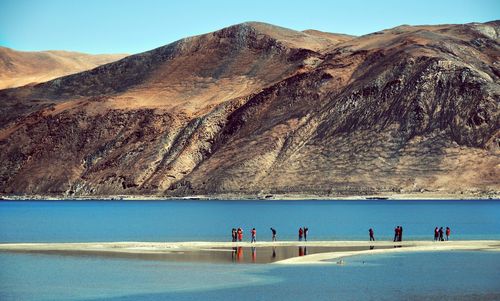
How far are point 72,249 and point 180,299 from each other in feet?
85.9

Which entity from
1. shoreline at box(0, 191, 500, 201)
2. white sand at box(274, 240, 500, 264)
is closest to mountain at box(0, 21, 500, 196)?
shoreline at box(0, 191, 500, 201)

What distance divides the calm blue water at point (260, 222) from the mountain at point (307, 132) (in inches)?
384

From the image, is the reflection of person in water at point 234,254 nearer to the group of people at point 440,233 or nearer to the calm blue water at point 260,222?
the calm blue water at point 260,222

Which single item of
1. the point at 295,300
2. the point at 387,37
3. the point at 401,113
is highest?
the point at 387,37

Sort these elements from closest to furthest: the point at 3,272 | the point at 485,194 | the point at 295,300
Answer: the point at 295,300
the point at 3,272
the point at 485,194

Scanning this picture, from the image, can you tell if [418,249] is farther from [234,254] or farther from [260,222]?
[260,222]

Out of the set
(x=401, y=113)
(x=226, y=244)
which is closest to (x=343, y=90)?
(x=401, y=113)

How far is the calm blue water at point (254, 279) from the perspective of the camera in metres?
41.8

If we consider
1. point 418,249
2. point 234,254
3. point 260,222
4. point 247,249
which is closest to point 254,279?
point 234,254

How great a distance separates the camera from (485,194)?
142m

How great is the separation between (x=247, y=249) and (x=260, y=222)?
3196 centimetres

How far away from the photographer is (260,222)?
96938 mm

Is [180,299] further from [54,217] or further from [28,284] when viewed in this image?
[54,217]

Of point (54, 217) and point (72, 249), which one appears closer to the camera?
point (72, 249)
